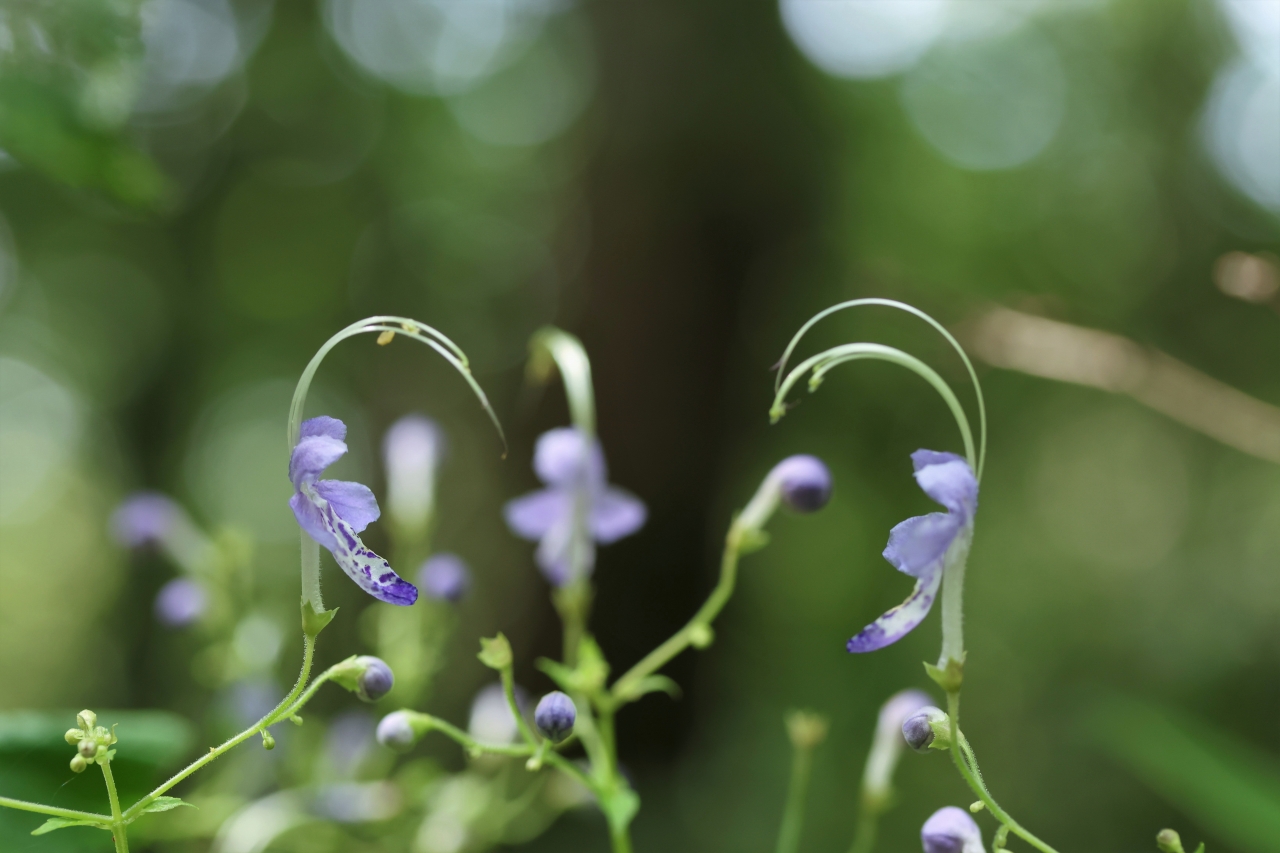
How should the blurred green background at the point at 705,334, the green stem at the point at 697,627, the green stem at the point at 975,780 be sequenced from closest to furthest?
the green stem at the point at 975,780 < the green stem at the point at 697,627 < the blurred green background at the point at 705,334

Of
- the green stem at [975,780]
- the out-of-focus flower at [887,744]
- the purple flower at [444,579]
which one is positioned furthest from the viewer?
the purple flower at [444,579]

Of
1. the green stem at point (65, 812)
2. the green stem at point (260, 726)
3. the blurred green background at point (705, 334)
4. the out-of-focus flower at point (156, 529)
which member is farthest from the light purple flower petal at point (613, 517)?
the blurred green background at point (705, 334)

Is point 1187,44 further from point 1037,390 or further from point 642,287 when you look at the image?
point 642,287

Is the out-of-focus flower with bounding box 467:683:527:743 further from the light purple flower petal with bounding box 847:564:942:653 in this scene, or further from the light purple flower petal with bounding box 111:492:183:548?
the light purple flower petal with bounding box 847:564:942:653

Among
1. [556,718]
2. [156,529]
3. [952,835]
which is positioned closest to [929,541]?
[952,835]

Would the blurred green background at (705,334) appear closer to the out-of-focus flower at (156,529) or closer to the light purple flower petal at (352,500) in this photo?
the out-of-focus flower at (156,529)

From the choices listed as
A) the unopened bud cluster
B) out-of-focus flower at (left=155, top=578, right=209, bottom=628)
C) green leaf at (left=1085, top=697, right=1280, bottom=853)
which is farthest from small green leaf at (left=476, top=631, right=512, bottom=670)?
green leaf at (left=1085, top=697, right=1280, bottom=853)
